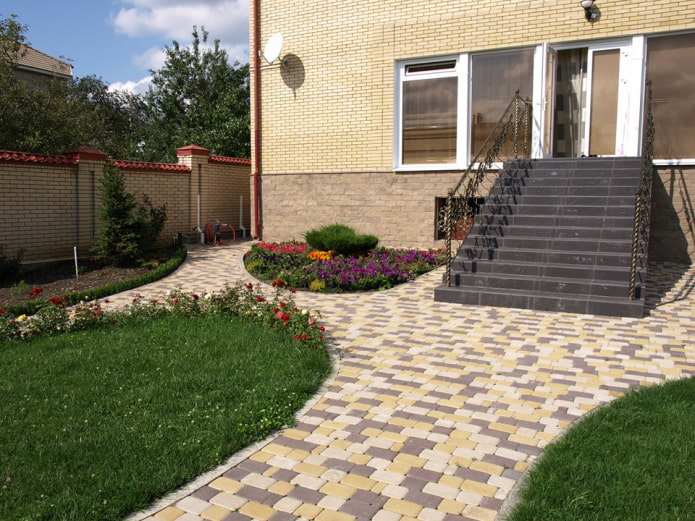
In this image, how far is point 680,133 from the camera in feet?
34.2

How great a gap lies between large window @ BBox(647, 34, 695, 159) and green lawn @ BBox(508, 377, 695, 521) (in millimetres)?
7783

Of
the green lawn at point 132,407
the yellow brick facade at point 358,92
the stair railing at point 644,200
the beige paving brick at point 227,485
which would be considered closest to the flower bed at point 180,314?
the green lawn at point 132,407

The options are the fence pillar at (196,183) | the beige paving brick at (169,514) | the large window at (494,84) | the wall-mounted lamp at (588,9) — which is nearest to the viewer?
the beige paving brick at (169,514)

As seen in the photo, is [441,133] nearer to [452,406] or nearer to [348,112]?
[348,112]

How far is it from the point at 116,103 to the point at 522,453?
3903 centimetres

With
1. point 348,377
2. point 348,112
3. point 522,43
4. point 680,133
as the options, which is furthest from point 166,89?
point 348,377

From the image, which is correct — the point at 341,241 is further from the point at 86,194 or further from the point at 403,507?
the point at 403,507

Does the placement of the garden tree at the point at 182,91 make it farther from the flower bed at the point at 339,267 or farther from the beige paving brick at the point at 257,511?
the beige paving brick at the point at 257,511

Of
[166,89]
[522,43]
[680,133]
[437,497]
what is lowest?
[437,497]

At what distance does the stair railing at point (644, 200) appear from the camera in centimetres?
720

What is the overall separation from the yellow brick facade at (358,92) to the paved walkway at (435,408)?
17.4 feet

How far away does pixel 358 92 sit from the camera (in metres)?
12.7

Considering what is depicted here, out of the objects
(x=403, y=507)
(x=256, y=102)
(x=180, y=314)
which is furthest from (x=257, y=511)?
(x=256, y=102)

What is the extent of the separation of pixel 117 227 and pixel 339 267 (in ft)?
14.9
